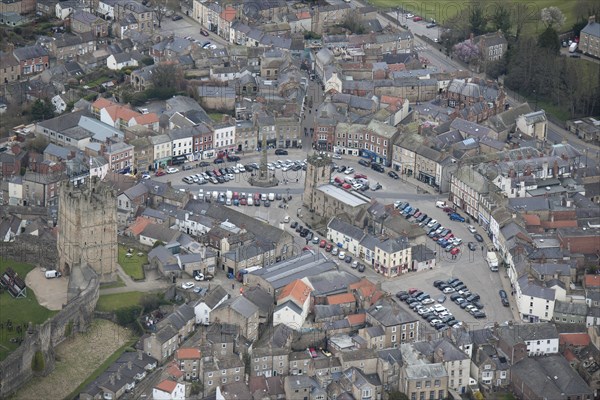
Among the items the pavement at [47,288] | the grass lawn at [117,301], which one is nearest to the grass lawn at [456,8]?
the grass lawn at [117,301]

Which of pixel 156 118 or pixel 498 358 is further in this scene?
pixel 156 118

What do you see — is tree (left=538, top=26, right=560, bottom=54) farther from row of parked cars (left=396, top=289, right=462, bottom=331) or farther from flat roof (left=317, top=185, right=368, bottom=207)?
row of parked cars (left=396, top=289, right=462, bottom=331)

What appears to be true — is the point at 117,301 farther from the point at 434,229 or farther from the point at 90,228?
the point at 434,229

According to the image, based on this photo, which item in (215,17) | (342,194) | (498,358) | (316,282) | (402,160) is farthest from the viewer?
(215,17)

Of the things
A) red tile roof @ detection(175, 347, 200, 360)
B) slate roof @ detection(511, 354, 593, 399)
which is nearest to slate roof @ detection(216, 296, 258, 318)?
red tile roof @ detection(175, 347, 200, 360)

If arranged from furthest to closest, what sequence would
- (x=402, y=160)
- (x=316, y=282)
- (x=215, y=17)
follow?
(x=215, y=17), (x=402, y=160), (x=316, y=282)

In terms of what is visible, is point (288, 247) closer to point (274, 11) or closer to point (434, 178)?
point (434, 178)

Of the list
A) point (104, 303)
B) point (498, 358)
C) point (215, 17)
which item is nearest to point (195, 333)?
point (104, 303)
